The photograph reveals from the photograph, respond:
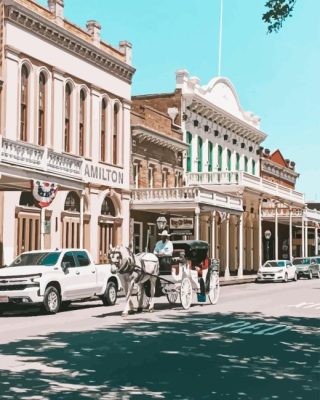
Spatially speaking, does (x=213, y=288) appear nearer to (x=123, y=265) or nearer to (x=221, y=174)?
(x=123, y=265)

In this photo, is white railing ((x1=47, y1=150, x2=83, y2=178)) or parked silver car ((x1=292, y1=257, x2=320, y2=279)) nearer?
white railing ((x1=47, y1=150, x2=83, y2=178))

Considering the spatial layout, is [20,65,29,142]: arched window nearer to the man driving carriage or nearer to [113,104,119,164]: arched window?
[113,104,119,164]: arched window

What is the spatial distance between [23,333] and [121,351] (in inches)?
138

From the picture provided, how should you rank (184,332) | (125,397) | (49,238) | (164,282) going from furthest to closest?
(49,238)
(164,282)
(184,332)
(125,397)

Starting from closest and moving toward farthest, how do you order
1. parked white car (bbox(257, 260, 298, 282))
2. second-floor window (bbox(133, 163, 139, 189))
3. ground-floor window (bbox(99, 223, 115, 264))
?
1. ground-floor window (bbox(99, 223, 115, 264))
2. second-floor window (bbox(133, 163, 139, 189))
3. parked white car (bbox(257, 260, 298, 282))

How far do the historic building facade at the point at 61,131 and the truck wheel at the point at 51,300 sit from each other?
204 inches

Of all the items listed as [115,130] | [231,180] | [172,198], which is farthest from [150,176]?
[231,180]

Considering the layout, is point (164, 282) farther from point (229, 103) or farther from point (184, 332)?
point (229, 103)

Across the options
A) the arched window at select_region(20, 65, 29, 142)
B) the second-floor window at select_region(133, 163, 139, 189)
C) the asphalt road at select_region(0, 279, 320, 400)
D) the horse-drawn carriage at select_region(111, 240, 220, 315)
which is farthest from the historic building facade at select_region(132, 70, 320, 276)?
the asphalt road at select_region(0, 279, 320, 400)

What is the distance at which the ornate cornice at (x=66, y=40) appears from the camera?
98.5ft

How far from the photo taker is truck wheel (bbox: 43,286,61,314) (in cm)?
1948

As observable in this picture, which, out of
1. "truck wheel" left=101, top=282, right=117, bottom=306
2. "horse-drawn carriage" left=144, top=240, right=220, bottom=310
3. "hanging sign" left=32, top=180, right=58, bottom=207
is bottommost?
"truck wheel" left=101, top=282, right=117, bottom=306

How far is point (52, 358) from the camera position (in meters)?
11.1

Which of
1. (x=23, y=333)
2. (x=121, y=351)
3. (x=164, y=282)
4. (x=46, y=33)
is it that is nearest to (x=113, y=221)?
(x=46, y=33)
